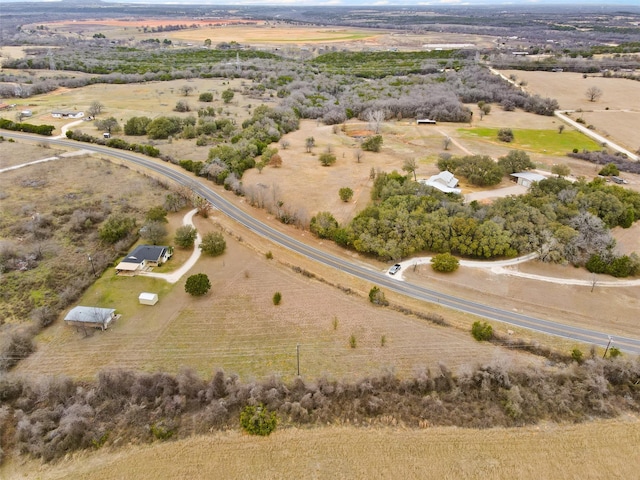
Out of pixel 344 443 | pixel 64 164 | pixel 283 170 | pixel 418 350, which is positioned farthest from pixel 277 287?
pixel 64 164

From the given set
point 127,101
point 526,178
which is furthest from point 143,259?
point 127,101

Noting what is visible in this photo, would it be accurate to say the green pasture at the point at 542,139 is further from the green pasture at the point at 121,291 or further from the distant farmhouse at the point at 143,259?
the green pasture at the point at 121,291

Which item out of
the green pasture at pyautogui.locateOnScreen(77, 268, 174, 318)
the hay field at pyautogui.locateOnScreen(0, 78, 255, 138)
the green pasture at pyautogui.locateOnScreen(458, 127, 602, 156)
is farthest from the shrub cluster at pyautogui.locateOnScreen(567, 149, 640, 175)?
the green pasture at pyautogui.locateOnScreen(77, 268, 174, 318)

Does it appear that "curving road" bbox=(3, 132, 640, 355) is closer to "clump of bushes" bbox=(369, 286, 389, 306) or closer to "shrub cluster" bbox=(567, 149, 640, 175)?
"clump of bushes" bbox=(369, 286, 389, 306)

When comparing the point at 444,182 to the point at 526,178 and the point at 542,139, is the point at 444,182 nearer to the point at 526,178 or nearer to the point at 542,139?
the point at 526,178

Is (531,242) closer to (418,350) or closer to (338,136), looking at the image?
(418,350)
